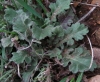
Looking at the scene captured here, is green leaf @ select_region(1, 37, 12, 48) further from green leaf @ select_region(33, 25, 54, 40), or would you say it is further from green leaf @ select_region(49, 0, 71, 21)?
green leaf @ select_region(49, 0, 71, 21)

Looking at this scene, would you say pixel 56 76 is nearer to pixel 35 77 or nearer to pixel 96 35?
pixel 35 77

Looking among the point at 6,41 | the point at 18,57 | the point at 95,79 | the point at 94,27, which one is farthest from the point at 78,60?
the point at 6,41

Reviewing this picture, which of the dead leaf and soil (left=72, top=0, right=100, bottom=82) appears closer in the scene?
the dead leaf

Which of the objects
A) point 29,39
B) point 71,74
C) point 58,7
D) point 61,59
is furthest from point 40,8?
point 71,74

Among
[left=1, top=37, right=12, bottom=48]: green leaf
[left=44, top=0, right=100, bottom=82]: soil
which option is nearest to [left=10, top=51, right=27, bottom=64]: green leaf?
[left=1, top=37, right=12, bottom=48]: green leaf

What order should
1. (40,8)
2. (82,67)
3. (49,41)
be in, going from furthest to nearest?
1. (40,8)
2. (49,41)
3. (82,67)

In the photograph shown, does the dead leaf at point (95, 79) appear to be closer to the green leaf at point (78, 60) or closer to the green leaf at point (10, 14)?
the green leaf at point (78, 60)

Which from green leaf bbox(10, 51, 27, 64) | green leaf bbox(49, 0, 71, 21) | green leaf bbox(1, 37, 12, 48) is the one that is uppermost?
green leaf bbox(49, 0, 71, 21)
